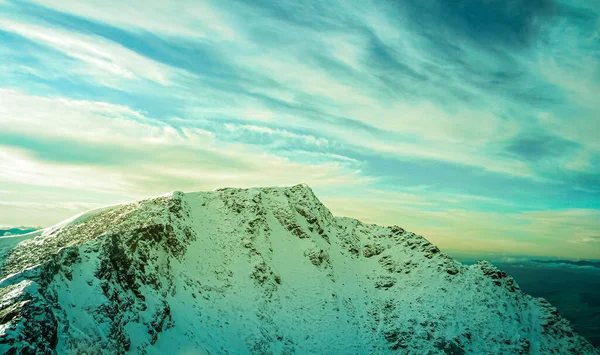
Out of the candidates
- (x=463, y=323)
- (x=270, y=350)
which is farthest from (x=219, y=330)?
(x=463, y=323)

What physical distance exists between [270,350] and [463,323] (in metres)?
37.0

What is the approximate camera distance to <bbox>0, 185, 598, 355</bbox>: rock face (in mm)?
33688

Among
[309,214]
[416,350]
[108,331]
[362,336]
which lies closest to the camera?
[108,331]

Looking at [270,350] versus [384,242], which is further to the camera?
[384,242]

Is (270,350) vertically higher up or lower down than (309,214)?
lower down

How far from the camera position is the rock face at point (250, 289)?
33.7m

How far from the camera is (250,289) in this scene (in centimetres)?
6041

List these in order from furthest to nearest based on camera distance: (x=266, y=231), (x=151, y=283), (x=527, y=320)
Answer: (x=266, y=231), (x=527, y=320), (x=151, y=283)

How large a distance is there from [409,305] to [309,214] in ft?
103

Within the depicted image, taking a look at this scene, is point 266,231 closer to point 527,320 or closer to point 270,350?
point 270,350

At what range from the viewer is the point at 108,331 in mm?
33781

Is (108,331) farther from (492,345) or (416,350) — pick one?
(492,345)

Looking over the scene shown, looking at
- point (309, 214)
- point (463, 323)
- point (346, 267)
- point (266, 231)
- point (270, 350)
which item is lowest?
point (270, 350)

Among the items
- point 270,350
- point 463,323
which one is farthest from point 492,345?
point 270,350
